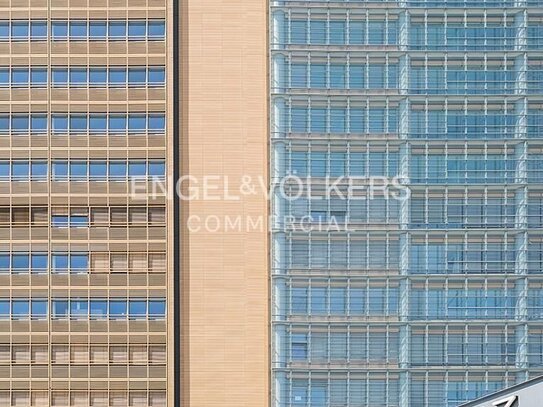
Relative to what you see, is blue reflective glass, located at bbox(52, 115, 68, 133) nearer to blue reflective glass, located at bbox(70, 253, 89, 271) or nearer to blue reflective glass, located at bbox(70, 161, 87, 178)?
blue reflective glass, located at bbox(70, 161, 87, 178)

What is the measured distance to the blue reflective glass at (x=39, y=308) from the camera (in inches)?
396

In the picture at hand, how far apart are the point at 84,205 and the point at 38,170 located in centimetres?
105

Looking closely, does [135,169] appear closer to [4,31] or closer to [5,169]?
[5,169]

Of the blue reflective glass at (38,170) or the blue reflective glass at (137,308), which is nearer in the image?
the blue reflective glass at (137,308)

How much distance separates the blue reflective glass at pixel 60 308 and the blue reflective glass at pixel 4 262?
41.7 inches

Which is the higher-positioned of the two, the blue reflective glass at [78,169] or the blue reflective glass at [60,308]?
the blue reflective glass at [78,169]

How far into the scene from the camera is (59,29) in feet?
33.7

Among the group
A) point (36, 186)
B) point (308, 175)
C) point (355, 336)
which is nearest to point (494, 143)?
point (308, 175)

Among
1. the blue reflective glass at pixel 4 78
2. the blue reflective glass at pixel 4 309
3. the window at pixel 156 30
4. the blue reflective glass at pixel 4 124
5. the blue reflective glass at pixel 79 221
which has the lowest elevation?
the blue reflective glass at pixel 4 309

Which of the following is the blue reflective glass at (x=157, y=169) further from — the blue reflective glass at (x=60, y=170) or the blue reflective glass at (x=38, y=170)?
the blue reflective glass at (x=38, y=170)

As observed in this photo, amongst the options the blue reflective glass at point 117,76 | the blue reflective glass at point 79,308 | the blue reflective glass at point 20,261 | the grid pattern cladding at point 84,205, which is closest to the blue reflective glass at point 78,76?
the grid pattern cladding at point 84,205

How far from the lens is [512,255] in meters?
10.1

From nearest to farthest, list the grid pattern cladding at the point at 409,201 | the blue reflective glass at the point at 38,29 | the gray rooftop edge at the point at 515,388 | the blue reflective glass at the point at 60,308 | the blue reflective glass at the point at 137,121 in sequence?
the gray rooftop edge at the point at 515,388 < the grid pattern cladding at the point at 409,201 < the blue reflective glass at the point at 60,308 < the blue reflective glass at the point at 137,121 < the blue reflective glass at the point at 38,29

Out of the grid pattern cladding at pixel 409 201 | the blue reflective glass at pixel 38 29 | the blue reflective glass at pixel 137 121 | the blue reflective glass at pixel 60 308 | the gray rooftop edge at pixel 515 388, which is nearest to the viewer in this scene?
the gray rooftop edge at pixel 515 388
